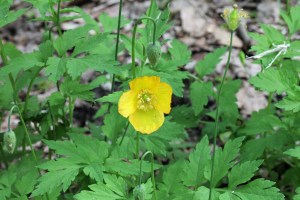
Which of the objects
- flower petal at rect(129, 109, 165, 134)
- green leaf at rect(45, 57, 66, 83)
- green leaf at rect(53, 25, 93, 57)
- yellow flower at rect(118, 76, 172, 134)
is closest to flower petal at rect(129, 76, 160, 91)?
yellow flower at rect(118, 76, 172, 134)

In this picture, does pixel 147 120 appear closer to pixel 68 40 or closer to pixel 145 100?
pixel 145 100

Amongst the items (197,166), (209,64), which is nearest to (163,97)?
(197,166)

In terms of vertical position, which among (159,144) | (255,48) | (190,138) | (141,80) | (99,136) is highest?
(141,80)

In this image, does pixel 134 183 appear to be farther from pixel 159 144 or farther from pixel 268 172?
pixel 268 172

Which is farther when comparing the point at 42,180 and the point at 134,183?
the point at 134,183

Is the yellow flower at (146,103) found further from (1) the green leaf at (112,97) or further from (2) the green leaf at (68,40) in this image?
(2) the green leaf at (68,40)

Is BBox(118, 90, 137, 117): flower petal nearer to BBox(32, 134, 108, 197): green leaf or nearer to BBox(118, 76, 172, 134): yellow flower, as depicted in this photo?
BBox(118, 76, 172, 134): yellow flower

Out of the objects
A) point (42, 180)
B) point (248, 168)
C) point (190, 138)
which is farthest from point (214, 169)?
point (190, 138)
